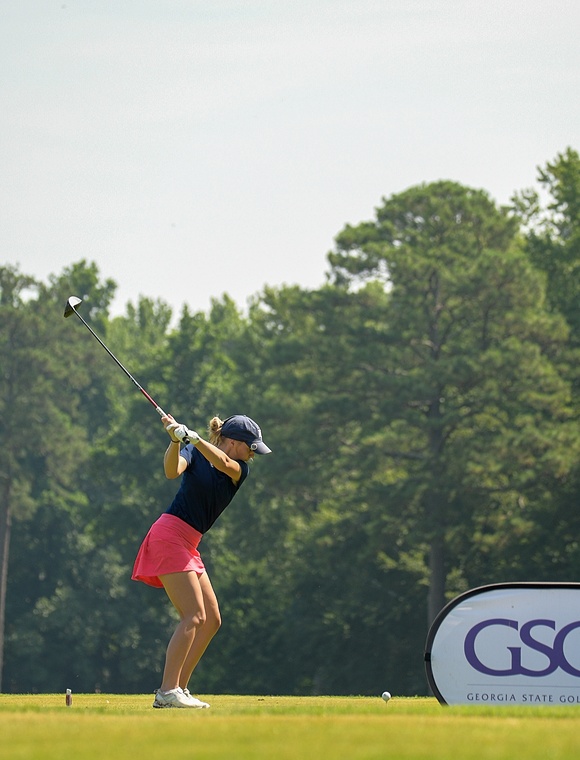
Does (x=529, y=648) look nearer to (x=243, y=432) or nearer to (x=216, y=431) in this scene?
(x=243, y=432)

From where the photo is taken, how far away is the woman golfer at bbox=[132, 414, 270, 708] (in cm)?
918

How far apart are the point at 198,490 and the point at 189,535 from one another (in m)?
0.30

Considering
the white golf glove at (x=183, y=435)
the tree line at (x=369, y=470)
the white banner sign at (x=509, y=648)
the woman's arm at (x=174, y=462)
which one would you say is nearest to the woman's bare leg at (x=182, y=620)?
the woman's arm at (x=174, y=462)

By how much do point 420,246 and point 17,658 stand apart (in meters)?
27.1

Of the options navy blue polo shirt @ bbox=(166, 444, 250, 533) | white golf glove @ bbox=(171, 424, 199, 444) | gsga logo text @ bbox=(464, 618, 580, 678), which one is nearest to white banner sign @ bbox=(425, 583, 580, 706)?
gsga logo text @ bbox=(464, 618, 580, 678)

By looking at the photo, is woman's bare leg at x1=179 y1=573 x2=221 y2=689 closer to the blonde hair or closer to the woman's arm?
the woman's arm

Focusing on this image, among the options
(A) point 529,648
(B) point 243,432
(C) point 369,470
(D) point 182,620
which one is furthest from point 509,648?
(C) point 369,470

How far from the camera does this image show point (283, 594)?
53781 millimetres

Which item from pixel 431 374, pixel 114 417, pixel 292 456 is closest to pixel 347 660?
pixel 292 456

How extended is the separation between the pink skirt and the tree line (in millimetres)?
34692

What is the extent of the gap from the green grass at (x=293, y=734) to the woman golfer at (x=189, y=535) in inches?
29.3

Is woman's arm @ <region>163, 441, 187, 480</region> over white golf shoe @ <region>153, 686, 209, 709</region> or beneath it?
over

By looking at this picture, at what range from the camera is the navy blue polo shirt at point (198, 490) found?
30.9ft

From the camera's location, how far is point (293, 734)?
6.75 meters
